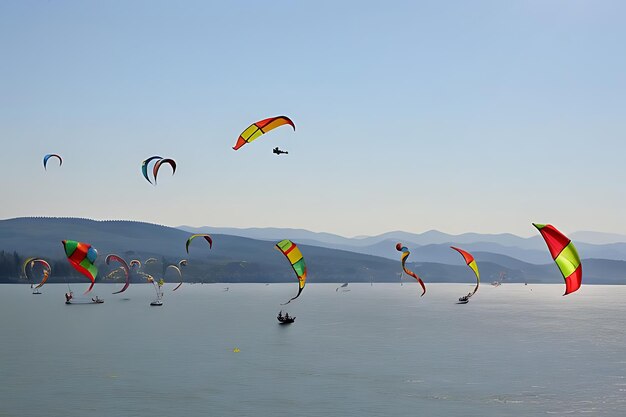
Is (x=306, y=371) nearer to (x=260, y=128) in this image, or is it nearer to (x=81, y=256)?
(x=260, y=128)

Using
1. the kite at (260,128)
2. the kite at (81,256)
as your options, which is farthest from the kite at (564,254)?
the kite at (81,256)

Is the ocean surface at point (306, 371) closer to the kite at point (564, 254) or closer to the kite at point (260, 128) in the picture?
the kite at point (564, 254)

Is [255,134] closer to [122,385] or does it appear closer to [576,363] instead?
[122,385]

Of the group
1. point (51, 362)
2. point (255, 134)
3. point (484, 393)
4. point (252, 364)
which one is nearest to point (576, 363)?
point (484, 393)

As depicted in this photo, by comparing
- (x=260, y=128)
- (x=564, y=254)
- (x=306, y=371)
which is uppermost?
(x=260, y=128)

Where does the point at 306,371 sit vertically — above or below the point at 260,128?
below

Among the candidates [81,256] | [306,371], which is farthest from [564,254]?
[81,256]

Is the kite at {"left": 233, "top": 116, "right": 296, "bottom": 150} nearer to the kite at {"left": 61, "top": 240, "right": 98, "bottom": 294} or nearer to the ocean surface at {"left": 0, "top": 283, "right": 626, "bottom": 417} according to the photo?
the ocean surface at {"left": 0, "top": 283, "right": 626, "bottom": 417}
